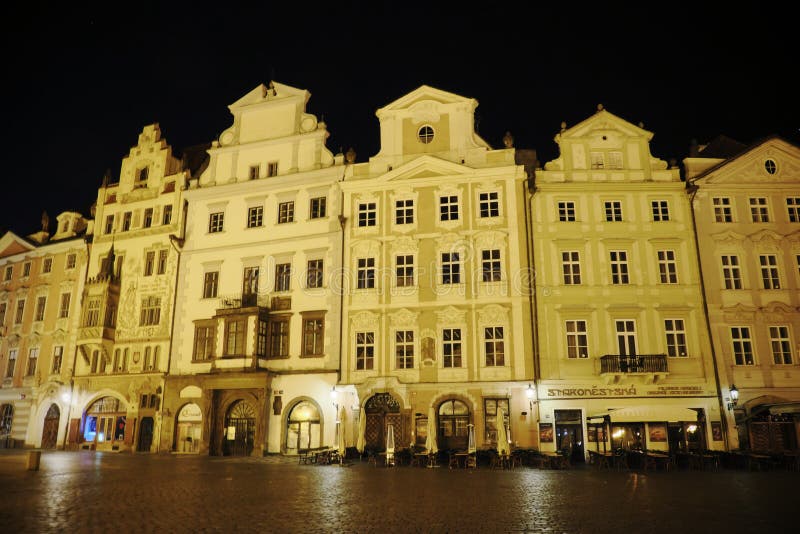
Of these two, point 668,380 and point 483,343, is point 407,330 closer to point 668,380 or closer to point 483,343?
point 483,343

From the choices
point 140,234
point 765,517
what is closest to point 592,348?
point 765,517

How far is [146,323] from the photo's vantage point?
35.5m

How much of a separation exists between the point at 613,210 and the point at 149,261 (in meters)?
26.8

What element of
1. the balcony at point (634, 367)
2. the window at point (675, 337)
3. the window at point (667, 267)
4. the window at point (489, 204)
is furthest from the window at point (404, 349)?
the window at point (667, 267)

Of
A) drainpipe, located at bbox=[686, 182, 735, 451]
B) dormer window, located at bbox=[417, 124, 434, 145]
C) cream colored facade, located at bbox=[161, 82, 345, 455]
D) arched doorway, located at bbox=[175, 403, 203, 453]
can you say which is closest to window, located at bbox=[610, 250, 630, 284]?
drainpipe, located at bbox=[686, 182, 735, 451]

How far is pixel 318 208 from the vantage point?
33.9m

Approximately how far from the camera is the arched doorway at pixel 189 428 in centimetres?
3241

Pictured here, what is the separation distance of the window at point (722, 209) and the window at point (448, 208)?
507 inches

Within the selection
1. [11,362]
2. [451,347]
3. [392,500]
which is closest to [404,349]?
[451,347]

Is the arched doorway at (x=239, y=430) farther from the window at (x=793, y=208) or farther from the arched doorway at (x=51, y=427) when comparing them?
the window at (x=793, y=208)

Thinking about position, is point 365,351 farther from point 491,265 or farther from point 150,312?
point 150,312

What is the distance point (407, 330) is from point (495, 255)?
19.1ft

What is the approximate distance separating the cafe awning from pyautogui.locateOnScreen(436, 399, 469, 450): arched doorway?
259 inches

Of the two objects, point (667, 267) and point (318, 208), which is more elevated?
point (318, 208)
